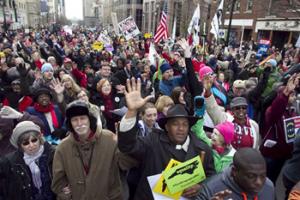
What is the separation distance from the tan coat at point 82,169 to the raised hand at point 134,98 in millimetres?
596

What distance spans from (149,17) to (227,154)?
192 ft

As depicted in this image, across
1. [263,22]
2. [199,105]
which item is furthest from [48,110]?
[263,22]

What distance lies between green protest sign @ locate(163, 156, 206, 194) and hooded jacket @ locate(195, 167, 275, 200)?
186 mm

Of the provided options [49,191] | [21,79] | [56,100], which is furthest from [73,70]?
[49,191]

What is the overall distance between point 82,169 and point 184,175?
3.08ft

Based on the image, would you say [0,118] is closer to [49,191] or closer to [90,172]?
[49,191]

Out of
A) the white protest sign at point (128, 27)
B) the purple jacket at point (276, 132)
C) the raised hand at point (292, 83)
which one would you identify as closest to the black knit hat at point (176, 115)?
the raised hand at point (292, 83)

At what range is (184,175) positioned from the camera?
2.48 meters

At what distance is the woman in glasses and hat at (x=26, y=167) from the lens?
296cm

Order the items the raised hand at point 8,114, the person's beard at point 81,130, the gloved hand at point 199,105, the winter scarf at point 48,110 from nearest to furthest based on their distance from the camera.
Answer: the person's beard at point 81,130, the gloved hand at point 199,105, the raised hand at point 8,114, the winter scarf at point 48,110

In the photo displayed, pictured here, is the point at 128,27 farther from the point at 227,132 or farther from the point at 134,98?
the point at 134,98

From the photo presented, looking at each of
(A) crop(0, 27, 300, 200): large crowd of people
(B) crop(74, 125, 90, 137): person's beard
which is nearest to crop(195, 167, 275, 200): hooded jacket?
(A) crop(0, 27, 300, 200): large crowd of people

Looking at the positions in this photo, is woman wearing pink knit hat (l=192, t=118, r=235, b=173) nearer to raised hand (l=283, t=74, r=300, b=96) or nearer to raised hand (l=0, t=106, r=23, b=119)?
raised hand (l=283, t=74, r=300, b=96)

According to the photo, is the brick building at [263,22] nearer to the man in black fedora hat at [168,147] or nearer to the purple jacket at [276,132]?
the purple jacket at [276,132]
